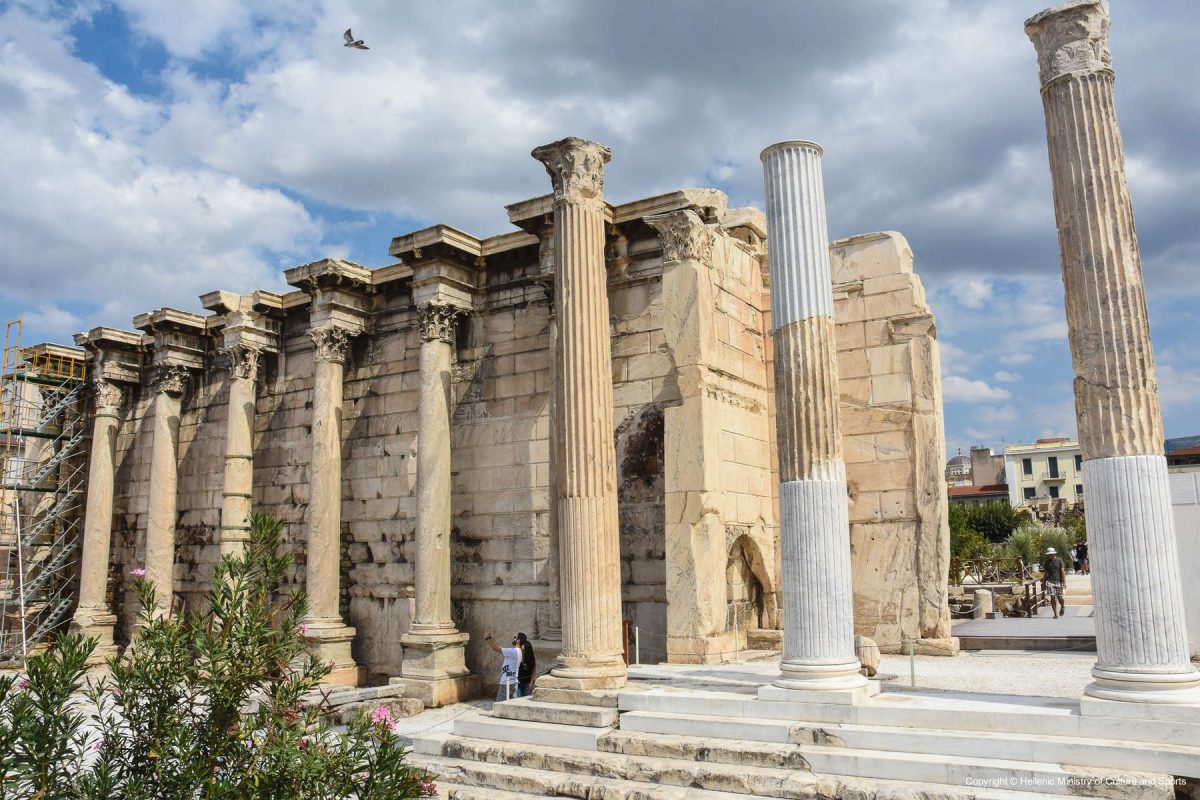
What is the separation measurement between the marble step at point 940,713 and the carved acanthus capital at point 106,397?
612 inches

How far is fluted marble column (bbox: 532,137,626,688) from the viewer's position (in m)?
10.7

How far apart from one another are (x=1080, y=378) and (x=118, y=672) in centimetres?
776

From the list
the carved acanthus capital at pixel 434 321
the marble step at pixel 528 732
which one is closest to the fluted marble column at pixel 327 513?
the carved acanthus capital at pixel 434 321

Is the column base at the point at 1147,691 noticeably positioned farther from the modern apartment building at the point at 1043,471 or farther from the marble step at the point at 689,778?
the modern apartment building at the point at 1043,471

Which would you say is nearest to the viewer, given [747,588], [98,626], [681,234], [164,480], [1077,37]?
[1077,37]

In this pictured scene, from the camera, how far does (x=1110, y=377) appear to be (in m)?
7.95

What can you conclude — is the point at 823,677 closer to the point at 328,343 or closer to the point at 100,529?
the point at 328,343

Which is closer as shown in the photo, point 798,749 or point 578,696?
point 798,749

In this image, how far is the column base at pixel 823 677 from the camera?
8.66m

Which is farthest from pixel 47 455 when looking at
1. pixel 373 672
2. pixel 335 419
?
pixel 373 672

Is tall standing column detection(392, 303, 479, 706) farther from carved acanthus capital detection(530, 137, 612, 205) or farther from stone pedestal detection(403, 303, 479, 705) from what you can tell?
carved acanthus capital detection(530, 137, 612, 205)

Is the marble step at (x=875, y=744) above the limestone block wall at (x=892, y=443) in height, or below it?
below

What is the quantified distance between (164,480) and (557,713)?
12.1 meters

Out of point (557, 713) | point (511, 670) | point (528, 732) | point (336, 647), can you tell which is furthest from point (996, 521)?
point (528, 732)
